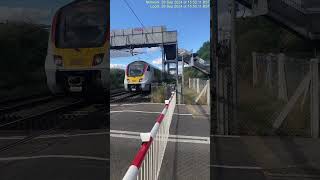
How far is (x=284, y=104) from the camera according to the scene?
41.3 ft

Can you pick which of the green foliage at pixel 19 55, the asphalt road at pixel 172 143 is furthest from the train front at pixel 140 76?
the green foliage at pixel 19 55

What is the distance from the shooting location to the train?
6.55 meters

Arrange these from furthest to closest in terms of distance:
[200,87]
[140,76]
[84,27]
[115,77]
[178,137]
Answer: [200,87]
[140,76]
[115,77]
[178,137]
[84,27]

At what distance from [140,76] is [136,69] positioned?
1.04ft

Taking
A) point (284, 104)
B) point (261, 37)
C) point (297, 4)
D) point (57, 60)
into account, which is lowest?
point (284, 104)

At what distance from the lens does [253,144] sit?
952cm

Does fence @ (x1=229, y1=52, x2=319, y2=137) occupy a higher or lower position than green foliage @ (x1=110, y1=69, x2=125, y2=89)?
lower

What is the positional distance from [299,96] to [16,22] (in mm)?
6996

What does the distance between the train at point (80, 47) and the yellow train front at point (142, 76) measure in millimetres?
10571

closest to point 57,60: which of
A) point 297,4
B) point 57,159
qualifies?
point 57,159

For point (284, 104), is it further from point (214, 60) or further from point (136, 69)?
point (136, 69)

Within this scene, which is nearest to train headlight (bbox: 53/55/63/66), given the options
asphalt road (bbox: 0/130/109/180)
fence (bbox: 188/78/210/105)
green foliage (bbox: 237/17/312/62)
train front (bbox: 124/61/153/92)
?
asphalt road (bbox: 0/130/109/180)

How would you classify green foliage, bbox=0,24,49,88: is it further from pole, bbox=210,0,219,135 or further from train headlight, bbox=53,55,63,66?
pole, bbox=210,0,219,135

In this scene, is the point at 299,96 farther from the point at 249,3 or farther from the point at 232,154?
the point at 249,3
